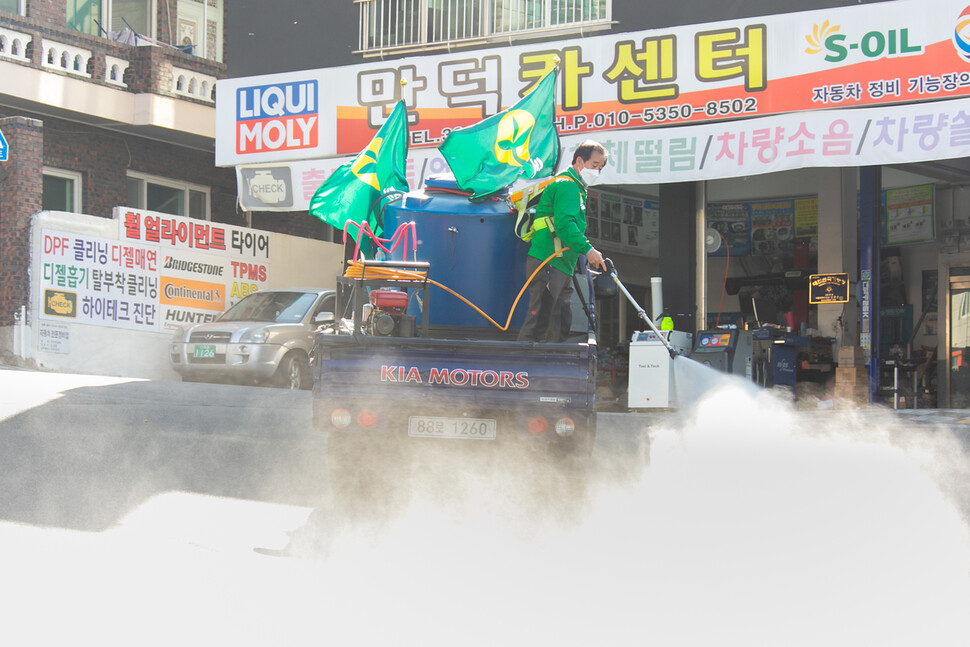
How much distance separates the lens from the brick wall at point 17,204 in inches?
609

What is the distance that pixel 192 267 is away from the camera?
17.8 meters

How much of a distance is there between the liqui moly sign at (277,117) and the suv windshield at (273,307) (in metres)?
2.47

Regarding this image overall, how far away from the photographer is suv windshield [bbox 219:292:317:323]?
15773 mm

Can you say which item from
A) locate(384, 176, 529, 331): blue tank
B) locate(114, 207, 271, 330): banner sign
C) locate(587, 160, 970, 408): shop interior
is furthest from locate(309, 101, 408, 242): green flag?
locate(114, 207, 271, 330): banner sign

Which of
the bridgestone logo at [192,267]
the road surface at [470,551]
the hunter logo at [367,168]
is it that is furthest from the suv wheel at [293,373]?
the hunter logo at [367,168]

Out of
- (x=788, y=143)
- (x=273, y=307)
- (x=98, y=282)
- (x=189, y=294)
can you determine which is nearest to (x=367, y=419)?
(x=788, y=143)

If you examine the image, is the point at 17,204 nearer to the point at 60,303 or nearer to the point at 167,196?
the point at 60,303

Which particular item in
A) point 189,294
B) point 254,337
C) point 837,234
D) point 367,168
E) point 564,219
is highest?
point 837,234

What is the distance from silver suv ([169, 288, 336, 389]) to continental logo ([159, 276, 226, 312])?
1962mm

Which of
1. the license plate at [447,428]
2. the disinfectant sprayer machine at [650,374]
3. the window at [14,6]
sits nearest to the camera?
the license plate at [447,428]

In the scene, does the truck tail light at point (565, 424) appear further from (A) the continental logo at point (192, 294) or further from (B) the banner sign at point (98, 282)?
(A) the continental logo at point (192, 294)

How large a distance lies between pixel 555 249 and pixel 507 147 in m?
2.10

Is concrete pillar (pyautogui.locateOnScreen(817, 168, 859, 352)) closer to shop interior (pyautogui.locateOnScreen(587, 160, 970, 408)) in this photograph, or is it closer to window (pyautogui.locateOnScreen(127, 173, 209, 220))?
shop interior (pyautogui.locateOnScreen(587, 160, 970, 408))

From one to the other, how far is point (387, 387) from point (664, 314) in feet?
30.7
